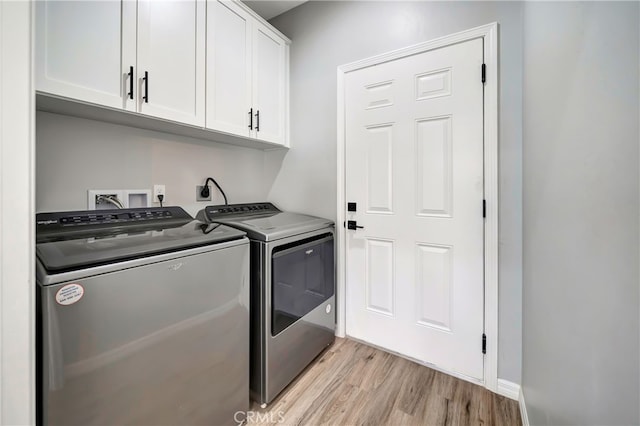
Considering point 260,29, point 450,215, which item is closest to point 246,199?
point 260,29

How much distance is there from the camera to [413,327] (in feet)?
5.79

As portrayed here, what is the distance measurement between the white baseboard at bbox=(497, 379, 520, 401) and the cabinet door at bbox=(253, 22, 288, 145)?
7.22ft

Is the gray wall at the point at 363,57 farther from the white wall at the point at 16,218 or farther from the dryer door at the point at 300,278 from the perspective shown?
the white wall at the point at 16,218

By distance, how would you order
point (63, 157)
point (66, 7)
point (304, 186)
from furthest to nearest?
1. point (304, 186)
2. point (63, 157)
3. point (66, 7)

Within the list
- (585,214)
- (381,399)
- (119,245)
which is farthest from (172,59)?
(381,399)

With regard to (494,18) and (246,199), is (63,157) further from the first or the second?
(494,18)

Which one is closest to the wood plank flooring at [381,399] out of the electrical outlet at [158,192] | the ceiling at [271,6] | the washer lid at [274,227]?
the washer lid at [274,227]

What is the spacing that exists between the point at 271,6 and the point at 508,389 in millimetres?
3175

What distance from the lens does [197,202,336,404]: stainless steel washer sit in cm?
136

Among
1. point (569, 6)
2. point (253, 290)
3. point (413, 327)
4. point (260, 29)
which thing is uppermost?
point (260, 29)

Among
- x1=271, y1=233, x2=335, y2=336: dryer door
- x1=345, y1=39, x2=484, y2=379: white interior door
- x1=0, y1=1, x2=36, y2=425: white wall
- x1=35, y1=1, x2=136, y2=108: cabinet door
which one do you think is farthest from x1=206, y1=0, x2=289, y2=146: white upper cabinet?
x1=0, y1=1, x2=36, y2=425: white wall

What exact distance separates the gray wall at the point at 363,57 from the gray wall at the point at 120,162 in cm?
50

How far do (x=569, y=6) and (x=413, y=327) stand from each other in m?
1.72

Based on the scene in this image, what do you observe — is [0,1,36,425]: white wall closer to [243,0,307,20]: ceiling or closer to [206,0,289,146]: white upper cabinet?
[206,0,289,146]: white upper cabinet
